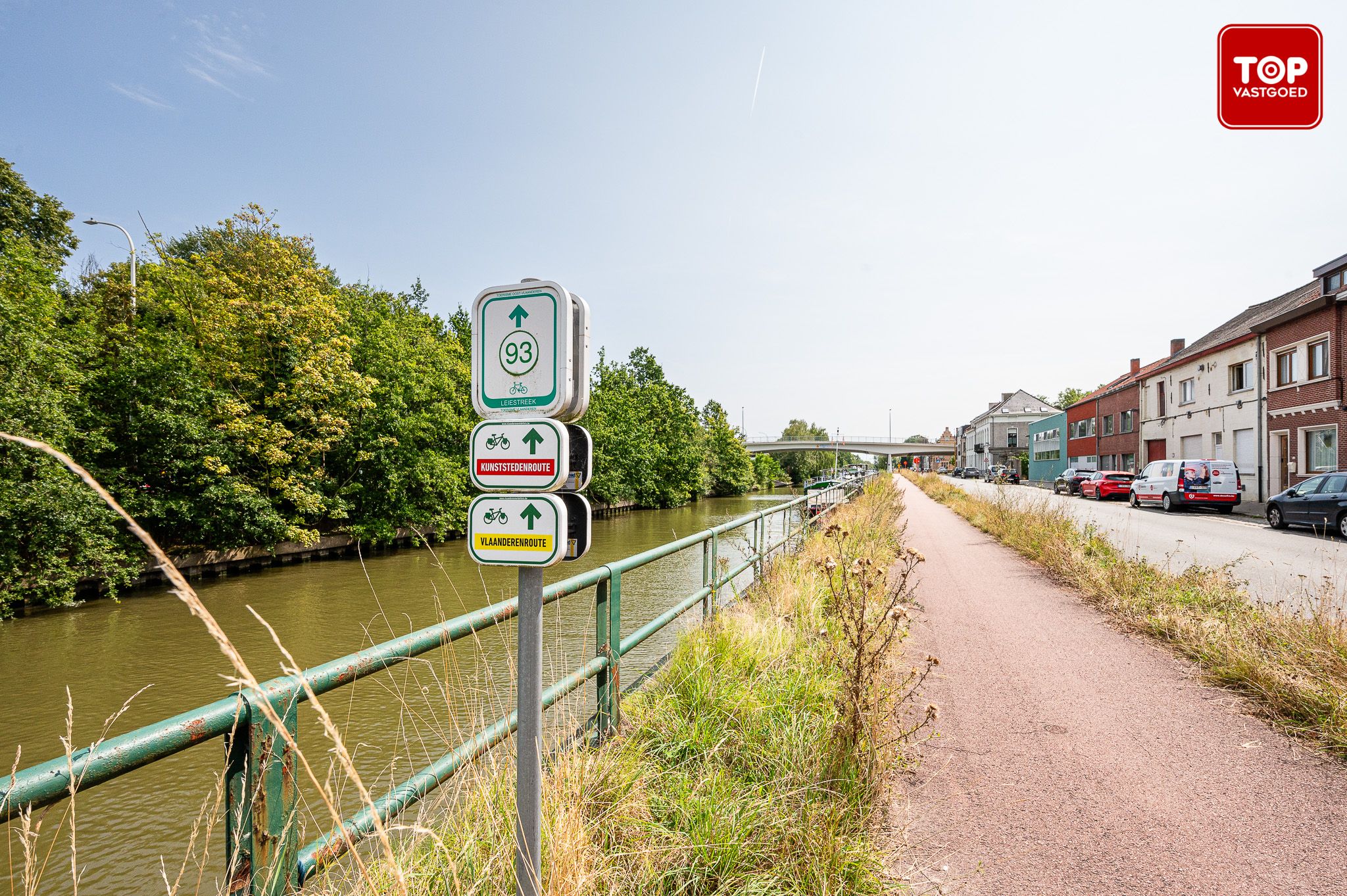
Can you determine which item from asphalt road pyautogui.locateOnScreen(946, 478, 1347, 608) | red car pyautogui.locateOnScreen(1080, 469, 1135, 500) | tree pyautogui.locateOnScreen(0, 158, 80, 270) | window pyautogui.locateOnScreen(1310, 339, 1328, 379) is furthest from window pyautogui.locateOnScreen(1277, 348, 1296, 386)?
tree pyautogui.locateOnScreen(0, 158, 80, 270)

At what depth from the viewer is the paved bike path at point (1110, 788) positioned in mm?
2705

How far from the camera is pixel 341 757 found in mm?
1435

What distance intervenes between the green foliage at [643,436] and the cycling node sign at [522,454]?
120 ft

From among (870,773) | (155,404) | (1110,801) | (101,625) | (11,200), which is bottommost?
(101,625)

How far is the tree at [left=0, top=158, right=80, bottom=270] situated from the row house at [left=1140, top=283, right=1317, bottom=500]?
1876 inches

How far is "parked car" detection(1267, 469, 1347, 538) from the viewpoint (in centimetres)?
1460

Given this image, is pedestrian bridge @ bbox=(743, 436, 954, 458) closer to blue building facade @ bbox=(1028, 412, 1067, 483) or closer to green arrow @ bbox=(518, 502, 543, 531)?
blue building facade @ bbox=(1028, 412, 1067, 483)

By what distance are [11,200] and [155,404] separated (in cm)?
2109

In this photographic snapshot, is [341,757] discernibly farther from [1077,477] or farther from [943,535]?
[1077,477]

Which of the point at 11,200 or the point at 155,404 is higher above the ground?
the point at 11,200

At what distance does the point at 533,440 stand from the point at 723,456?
66633 mm

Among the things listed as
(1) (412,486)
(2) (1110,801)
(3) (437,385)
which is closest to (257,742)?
(2) (1110,801)

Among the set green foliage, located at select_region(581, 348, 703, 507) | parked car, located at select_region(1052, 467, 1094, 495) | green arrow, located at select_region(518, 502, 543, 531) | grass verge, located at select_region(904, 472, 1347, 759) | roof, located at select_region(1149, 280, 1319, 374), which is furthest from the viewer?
green foliage, located at select_region(581, 348, 703, 507)

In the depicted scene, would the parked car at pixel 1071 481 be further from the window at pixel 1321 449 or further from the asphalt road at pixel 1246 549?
the asphalt road at pixel 1246 549
